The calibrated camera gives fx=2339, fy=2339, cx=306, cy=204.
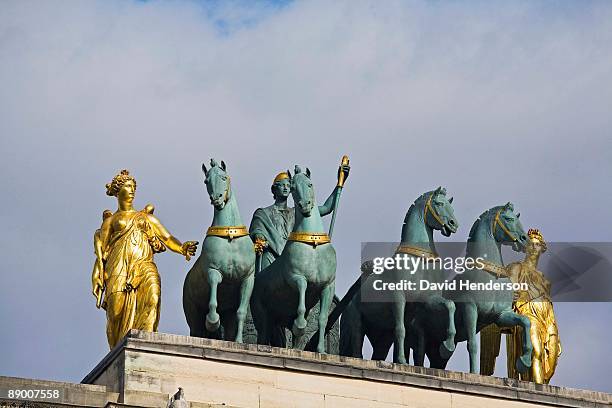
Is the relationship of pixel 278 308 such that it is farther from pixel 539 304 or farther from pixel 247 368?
pixel 539 304

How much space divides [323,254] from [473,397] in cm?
297

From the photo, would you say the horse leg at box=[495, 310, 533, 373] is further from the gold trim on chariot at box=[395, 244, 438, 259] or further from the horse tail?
the horse tail

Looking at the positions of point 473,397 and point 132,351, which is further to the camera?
point 473,397

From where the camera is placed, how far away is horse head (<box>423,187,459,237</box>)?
111 feet

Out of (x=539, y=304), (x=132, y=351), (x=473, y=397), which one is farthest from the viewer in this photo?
(x=539, y=304)

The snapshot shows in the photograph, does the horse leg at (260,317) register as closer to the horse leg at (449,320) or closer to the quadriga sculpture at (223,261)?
the quadriga sculpture at (223,261)

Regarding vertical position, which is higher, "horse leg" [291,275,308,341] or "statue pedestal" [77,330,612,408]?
"horse leg" [291,275,308,341]

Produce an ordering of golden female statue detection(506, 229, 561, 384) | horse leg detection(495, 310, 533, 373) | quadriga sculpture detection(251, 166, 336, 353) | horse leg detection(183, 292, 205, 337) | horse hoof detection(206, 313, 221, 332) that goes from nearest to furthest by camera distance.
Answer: horse hoof detection(206, 313, 221, 332)
quadriga sculpture detection(251, 166, 336, 353)
horse leg detection(183, 292, 205, 337)
horse leg detection(495, 310, 533, 373)
golden female statue detection(506, 229, 561, 384)

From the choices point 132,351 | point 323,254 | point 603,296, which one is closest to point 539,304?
point 603,296

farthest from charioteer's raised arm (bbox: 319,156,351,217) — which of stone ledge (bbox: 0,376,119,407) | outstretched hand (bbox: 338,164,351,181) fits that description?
stone ledge (bbox: 0,376,119,407)

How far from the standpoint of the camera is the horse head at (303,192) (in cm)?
3322

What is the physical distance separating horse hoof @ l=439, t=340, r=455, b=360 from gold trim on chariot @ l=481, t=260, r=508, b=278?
1.21 meters

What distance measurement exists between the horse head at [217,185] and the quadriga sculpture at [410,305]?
261 centimetres

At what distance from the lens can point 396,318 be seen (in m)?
33.7
